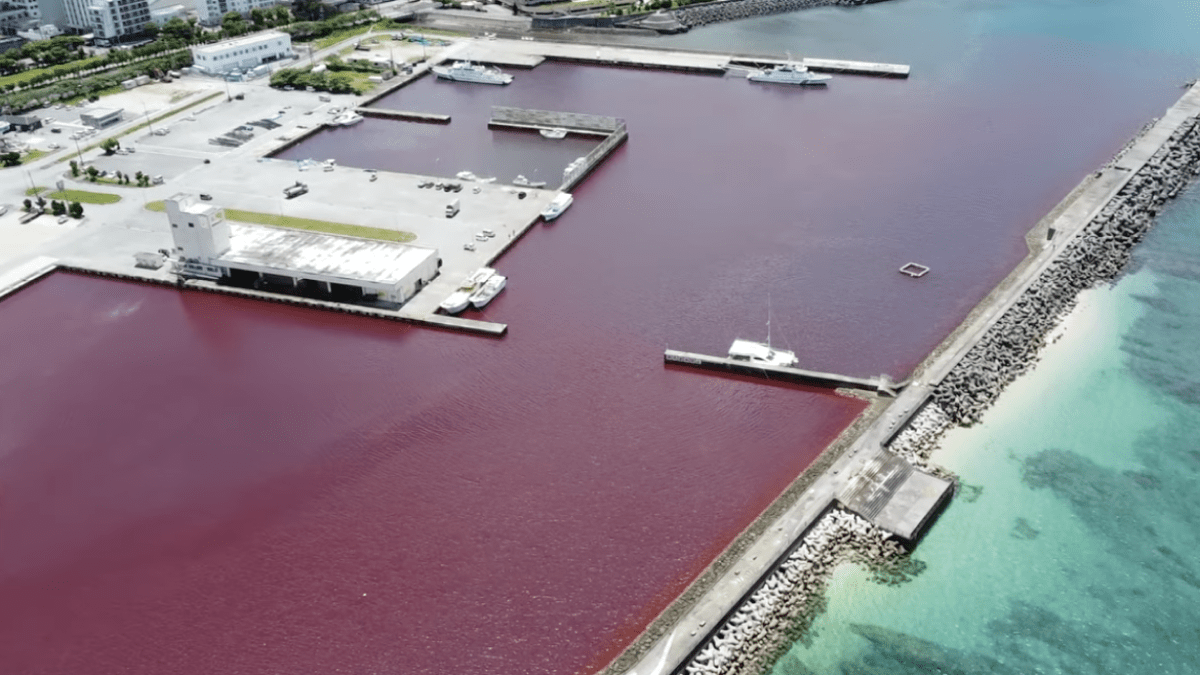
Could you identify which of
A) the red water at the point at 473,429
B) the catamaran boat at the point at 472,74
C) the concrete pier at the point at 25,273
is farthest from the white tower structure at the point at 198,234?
the catamaran boat at the point at 472,74

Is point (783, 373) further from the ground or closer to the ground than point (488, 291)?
closer to the ground

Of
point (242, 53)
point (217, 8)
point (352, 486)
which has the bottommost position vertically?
point (352, 486)

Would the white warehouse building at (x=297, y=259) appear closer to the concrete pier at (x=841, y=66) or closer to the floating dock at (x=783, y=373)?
the floating dock at (x=783, y=373)

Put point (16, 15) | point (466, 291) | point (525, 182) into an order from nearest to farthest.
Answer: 1. point (466, 291)
2. point (525, 182)
3. point (16, 15)

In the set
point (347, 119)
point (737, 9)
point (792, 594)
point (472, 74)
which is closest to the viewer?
point (792, 594)

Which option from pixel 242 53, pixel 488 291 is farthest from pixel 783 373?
pixel 242 53

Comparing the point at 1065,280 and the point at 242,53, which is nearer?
the point at 1065,280

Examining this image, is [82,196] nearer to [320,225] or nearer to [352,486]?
[320,225]

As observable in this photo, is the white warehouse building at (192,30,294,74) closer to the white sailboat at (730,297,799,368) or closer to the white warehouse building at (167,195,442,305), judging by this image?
the white warehouse building at (167,195,442,305)
